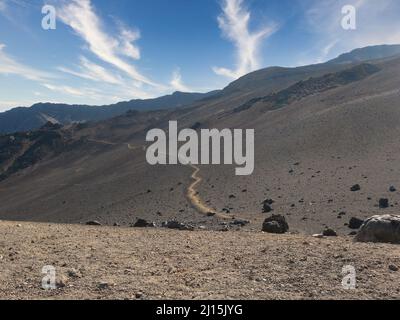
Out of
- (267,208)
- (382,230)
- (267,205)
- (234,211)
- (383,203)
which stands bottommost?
(382,230)

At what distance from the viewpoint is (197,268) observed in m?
9.83

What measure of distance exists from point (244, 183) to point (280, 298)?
32.1m

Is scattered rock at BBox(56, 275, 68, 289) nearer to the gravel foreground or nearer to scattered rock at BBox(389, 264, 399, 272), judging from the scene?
the gravel foreground

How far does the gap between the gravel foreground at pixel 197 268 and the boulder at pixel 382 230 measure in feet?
4.48

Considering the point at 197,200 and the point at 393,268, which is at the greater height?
the point at 197,200

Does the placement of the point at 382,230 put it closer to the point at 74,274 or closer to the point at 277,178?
the point at 74,274

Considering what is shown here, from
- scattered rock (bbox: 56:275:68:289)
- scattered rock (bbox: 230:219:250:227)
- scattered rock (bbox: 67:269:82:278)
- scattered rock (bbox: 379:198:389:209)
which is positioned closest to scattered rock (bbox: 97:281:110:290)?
scattered rock (bbox: 56:275:68:289)

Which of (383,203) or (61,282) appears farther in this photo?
(383,203)

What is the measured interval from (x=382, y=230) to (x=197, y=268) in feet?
18.6

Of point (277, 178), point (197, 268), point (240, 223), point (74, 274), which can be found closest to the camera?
point (74, 274)

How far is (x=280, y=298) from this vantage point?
7785 millimetres

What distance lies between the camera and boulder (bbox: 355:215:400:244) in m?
12.4

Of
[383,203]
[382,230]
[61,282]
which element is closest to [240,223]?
[383,203]

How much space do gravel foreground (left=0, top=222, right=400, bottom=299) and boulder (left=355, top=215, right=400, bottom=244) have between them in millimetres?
1366
